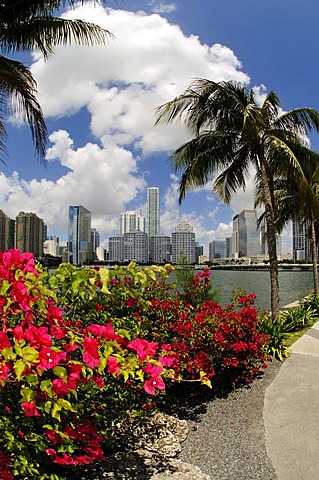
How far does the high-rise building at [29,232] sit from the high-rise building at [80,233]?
2.82 metres

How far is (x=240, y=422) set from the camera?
430cm

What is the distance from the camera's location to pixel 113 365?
74.4 inches

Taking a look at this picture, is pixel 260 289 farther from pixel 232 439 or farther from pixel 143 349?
pixel 143 349

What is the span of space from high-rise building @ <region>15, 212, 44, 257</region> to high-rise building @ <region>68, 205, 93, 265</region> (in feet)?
9.25

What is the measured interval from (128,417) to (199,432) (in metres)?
0.93

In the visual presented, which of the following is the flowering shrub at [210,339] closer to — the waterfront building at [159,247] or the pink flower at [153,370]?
the pink flower at [153,370]

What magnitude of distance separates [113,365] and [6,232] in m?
8.31

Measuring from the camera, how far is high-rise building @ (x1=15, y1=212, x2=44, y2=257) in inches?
439

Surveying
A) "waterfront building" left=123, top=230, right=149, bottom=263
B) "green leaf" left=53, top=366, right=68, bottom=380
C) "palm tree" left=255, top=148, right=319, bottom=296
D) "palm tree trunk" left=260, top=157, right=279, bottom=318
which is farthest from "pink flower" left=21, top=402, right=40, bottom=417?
"waterfront building" left=123, top=230, right=149, bottom=263

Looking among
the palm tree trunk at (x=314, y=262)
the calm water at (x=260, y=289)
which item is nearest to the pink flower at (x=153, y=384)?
the calm water at (x=260, y=289)

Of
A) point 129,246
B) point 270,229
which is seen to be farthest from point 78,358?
point 129,246

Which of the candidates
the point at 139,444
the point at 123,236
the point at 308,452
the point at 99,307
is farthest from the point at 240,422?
the point at 123,236

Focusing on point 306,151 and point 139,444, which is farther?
point 306,151

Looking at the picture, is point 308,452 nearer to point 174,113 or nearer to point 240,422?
point 240,422
